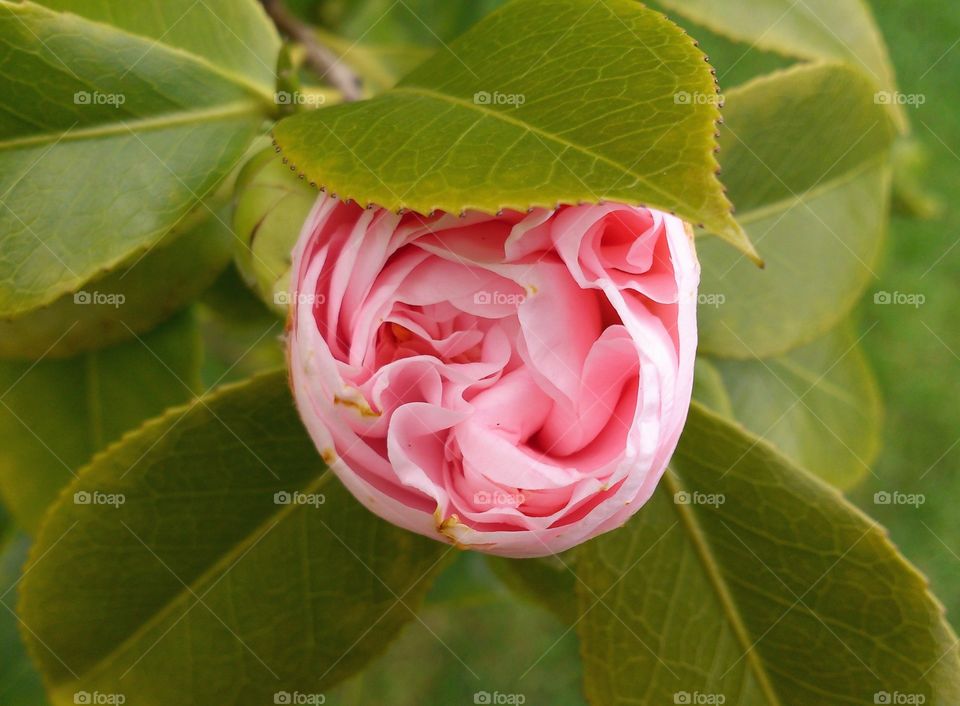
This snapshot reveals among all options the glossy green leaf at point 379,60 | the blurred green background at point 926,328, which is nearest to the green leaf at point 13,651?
the glossy green leaf at point 379,60

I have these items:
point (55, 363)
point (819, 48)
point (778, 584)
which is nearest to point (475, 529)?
point (778, 584)

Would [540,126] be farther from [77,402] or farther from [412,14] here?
[412,14]

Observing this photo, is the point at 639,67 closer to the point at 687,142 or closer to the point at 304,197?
the point at 687,142

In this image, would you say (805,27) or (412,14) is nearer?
(805,27)

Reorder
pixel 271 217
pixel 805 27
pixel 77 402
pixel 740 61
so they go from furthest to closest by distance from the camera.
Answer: pixel 740 61
pixel 805 27
pixel 77 402
pixel 271 217

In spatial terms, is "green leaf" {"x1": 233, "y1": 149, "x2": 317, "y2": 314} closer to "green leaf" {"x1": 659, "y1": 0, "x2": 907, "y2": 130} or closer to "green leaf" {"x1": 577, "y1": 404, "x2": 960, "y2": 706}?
"green leaf" {"x1": 577, "y1": 404, "x2": 960, "y2": 706}

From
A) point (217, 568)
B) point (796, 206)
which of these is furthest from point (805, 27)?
point (217, 568)
